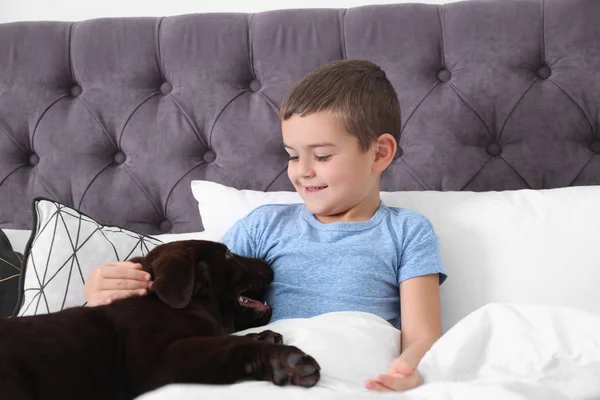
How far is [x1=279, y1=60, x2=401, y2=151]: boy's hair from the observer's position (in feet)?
5.50

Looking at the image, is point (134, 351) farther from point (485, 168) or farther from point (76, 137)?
point (485, 168)

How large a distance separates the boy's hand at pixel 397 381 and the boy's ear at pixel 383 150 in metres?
0.66

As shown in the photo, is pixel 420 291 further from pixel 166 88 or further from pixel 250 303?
pixel 166 88

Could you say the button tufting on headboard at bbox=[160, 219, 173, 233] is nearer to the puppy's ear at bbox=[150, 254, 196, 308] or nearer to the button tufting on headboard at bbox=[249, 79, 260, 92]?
the button tufting on headboard at bbox=[249, 79, 260, 92]

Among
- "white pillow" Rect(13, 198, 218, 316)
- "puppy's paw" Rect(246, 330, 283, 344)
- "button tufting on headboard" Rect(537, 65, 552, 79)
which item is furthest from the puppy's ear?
"button tufting on headboard" Rect(537, 65, 552, 79)

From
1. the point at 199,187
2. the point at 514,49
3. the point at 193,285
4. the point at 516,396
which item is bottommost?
the point at 516,396

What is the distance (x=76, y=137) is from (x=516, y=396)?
63.3 inches

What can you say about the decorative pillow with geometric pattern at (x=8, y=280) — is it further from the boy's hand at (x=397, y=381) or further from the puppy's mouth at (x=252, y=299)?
the boy's hand at (x=397, y=381)

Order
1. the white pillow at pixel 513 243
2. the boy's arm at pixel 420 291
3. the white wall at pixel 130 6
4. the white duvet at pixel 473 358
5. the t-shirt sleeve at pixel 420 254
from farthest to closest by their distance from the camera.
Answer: the white wall at pixel 130 6
the white pillow at pixel 513 243
the t-shirt sleeve at pixel 420 254
the boy's arm at pixel 420 291
the white duvet at pixel 473 358

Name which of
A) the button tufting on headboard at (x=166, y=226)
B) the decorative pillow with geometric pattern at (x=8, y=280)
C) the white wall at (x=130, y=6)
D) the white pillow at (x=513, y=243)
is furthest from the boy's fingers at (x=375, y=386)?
the white wall at (x=130, y=6)

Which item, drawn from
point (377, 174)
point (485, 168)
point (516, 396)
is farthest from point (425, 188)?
point (516, 396)

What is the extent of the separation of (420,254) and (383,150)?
0.29 metres

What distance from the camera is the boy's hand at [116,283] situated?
1.37m

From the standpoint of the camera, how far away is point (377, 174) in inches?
69.4
